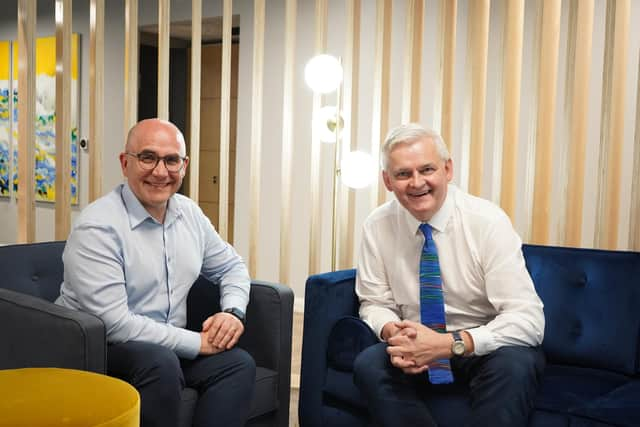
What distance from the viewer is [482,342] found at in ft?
6.72

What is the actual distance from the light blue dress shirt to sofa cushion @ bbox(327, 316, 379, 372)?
33 cm

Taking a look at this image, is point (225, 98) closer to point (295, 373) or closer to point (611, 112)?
point (295, 373)

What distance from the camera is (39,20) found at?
21.4 feet

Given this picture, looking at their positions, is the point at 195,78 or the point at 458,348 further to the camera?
the point at 195,78

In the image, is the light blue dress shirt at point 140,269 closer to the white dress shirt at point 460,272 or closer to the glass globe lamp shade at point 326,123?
the white dress shirt at point 460,272

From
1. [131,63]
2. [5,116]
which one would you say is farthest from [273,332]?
[5,116]

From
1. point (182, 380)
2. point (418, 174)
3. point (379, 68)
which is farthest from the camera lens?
point (379, 68)

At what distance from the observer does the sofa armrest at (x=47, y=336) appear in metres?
1.88

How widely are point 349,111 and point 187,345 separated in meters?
1.46

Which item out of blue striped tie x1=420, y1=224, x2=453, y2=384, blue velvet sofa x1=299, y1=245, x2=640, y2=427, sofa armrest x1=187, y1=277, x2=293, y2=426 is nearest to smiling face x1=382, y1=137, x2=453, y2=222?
blue striped tie x1=420, y1=224, x2=453, y2=384

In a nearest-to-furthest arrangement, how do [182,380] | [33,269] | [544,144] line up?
[182,380] < [33,269] < [544,144]

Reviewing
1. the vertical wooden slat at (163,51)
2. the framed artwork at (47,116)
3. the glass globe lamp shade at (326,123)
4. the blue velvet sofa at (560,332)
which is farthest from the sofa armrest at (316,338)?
the framed artwork at (47,116)

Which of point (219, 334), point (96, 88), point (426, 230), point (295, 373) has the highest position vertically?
point (96, 88)

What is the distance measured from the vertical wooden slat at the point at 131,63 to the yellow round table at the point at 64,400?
6.14 ft
